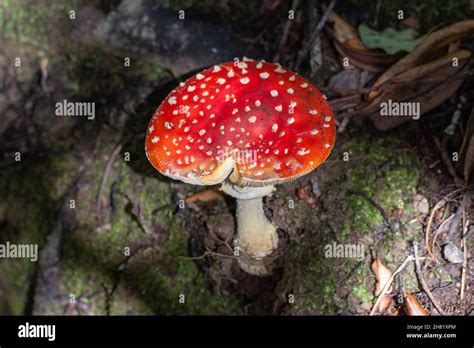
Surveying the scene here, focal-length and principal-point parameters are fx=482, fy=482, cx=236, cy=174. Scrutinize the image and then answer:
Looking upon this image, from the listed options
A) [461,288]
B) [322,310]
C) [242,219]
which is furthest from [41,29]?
[461,288]

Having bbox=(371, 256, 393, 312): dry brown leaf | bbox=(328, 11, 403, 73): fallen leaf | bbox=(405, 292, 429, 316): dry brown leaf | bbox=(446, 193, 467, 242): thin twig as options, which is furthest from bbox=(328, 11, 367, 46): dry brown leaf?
bbox=(405, 292, 429, 316): dry brown leaf

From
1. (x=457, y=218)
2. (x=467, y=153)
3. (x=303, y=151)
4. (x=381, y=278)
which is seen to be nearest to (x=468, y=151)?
(x=467, y=153)

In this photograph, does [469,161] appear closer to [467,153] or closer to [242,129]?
[467,153]

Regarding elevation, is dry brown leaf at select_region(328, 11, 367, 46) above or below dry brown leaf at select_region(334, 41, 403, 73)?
above

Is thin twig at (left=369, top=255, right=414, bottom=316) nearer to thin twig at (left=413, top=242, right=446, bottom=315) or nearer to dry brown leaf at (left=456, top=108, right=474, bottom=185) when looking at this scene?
thin twig at (left=413, top=242, right=446, bottom=315)

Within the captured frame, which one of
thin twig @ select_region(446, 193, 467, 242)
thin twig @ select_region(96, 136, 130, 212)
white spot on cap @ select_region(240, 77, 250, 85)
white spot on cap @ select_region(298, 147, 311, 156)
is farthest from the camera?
thin twig @ select_region(96, 136, 130, 212)

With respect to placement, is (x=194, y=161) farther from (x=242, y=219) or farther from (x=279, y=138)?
(x=242, y=219)

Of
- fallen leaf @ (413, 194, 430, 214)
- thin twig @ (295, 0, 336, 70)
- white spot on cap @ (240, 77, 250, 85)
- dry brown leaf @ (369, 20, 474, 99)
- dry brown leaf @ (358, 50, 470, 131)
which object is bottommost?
fallen leaf @ (413, 194, 430, 214)
